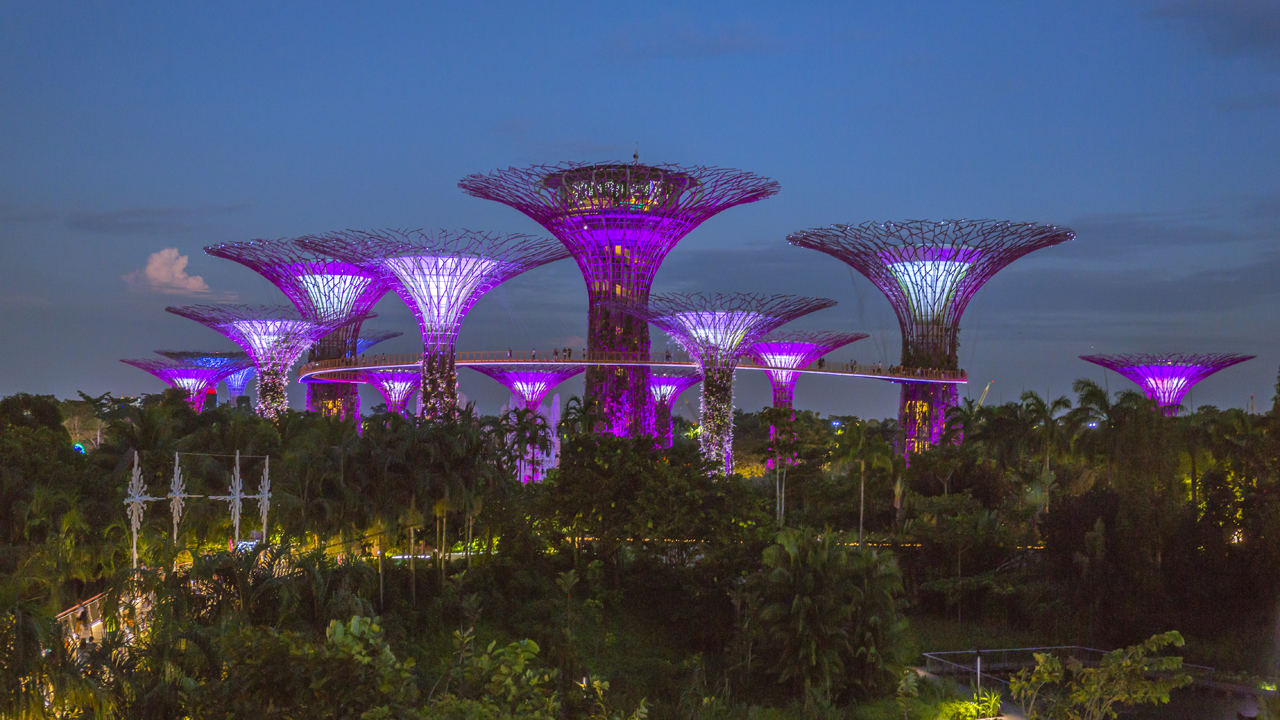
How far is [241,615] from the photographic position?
18.5 meters

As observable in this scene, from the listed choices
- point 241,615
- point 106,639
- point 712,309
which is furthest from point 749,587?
point 712,309

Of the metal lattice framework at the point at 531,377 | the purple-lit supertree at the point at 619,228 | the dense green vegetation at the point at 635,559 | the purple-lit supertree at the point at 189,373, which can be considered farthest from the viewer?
the purple-lit supertree at the point at 189,373

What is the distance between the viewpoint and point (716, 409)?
48719mm

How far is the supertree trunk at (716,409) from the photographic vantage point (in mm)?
48750

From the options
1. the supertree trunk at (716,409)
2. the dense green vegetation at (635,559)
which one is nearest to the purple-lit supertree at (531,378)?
the supertree trunk at (716,409)

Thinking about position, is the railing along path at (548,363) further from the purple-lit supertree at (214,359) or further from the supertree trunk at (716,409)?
the purple-lit supertree at (214,359)

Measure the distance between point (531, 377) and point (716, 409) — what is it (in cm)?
1946

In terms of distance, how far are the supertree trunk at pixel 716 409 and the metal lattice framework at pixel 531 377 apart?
54.2 ft

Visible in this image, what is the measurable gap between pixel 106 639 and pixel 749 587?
14803 mm

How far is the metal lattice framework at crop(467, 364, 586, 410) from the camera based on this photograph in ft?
211

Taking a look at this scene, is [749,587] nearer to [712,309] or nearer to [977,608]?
[977,608]

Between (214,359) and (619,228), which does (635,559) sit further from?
(214,359)

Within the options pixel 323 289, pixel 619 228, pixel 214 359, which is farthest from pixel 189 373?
pixel 619 228

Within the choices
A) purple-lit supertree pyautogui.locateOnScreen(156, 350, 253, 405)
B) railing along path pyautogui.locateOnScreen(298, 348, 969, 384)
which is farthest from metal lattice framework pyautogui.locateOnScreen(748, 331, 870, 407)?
purple-lit supertree pyautogui.locateOnScreen(156, 350, 253, 405)
